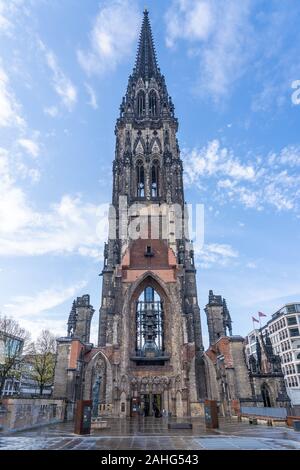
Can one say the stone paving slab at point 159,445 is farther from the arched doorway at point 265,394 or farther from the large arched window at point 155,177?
the large arched window at point 155,177

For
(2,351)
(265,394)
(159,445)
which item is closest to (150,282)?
(265,394)

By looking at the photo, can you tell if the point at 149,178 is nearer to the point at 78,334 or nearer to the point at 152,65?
the point at 78,334

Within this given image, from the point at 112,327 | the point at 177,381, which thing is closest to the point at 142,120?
the point at 112,327

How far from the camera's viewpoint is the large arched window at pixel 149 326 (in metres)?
33.0

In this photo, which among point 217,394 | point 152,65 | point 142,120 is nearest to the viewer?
point 217,394

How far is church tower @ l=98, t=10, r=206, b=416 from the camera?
99.1 feet

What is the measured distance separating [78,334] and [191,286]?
576 inches

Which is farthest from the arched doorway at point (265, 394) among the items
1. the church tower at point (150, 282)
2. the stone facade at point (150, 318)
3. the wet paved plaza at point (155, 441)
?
the wet paved plaza at point (155, 441)

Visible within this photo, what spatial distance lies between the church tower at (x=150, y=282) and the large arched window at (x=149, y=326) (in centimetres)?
11

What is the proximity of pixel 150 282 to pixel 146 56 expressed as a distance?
46850 millimetres

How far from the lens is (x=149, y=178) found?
4353 cm

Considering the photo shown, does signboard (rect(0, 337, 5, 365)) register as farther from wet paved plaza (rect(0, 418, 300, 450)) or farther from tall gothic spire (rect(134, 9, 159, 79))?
tall gothic spire (rect(134, 9, 159, 79))

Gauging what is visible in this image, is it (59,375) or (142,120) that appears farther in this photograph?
(142,120)

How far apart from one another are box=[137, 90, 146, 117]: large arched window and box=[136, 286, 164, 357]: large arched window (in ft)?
105
